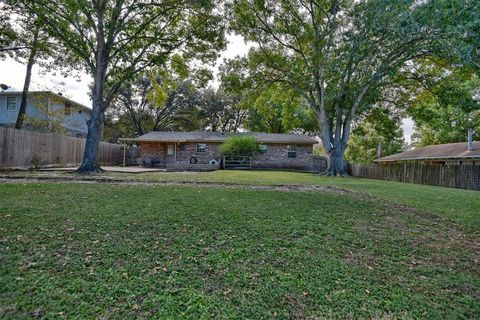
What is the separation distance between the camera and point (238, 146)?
750 inches

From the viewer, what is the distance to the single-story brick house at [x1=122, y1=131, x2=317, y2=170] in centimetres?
2072

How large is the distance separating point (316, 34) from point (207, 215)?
13334 mm

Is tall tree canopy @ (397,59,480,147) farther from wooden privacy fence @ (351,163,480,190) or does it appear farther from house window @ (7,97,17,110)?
house window @ (7,97,17,110)

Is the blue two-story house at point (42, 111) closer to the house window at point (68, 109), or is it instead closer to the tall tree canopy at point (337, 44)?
the house window at point (68, 109)

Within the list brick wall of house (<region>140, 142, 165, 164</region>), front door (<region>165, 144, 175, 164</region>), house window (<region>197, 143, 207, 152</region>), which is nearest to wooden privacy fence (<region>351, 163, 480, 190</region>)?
house window (<region>197, 143, 207, 152</region>)

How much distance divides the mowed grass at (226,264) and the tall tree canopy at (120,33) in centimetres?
818

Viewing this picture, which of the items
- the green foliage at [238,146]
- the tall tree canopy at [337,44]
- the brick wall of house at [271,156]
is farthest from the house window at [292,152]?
the tall tree canopy at [337,44]

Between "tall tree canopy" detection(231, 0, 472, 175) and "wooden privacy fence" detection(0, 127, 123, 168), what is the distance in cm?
1134

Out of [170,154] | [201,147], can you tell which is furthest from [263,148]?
[170,154]

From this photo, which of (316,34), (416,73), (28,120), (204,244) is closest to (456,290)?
(204,244)

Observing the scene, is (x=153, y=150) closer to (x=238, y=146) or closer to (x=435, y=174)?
(x=238, y=146)

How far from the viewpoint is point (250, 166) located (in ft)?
66.1

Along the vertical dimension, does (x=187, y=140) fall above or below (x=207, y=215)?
above

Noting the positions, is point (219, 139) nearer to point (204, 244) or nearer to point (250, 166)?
point (250, 166)
